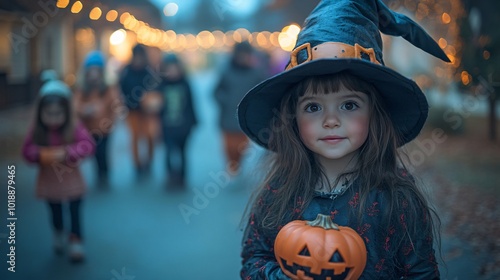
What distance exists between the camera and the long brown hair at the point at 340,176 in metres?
2.15

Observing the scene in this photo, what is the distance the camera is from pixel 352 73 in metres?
2.16

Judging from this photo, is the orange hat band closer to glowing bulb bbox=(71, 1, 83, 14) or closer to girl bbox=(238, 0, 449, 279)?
girl bbox=(238, 0, 449, 279)

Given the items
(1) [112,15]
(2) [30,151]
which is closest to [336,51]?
(2) [30,151]

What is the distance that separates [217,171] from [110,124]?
1874mm

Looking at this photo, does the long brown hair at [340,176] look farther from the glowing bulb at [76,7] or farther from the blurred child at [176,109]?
the blurred child at [176,109]

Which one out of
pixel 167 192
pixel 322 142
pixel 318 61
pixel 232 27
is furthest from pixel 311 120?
pixel 232 27

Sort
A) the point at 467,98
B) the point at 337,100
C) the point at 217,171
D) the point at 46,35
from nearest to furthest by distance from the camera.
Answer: the point at 337,100
the point at 46,35
the point at 467,98
the point at 217,171

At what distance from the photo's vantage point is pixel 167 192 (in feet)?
23.2

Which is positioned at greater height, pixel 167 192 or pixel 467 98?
pixel 467 98

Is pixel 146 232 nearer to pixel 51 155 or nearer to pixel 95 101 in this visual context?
pixel 51 155

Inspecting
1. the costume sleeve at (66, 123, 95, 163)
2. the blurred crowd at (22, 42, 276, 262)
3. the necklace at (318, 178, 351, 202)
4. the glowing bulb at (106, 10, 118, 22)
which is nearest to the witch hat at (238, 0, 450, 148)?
the necklace at (318, 178, 351, 202)

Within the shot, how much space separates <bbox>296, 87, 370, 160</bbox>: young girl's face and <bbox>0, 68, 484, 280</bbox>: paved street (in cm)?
98

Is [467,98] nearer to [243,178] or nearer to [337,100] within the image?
[243,178]

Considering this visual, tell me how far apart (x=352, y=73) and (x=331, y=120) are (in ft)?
0.72
